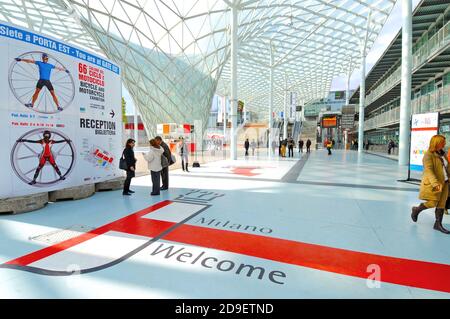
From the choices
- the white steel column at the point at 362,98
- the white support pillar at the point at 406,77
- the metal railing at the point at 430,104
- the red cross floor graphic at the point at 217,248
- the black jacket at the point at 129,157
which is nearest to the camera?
the red cross floor graphic at the point at 217,248


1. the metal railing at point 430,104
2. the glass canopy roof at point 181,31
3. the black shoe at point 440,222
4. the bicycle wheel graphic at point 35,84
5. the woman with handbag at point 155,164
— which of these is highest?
the glass canopy roof at point 181,31

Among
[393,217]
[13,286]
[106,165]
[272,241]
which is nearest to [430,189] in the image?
[393,217]

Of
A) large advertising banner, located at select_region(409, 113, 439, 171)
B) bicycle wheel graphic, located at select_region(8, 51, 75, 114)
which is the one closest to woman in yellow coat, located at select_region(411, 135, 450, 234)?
large advertising banner, located at select_region(409, 113, 439, 171)

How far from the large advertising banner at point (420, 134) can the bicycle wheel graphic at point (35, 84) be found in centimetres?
1178

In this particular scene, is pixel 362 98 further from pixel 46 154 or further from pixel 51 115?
pixel 46 154

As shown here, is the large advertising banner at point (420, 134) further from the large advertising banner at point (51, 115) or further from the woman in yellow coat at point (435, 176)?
the large advertising banner at point (51, 115)

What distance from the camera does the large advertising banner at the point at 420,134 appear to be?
8.63 meters

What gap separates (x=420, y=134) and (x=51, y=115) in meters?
12.2

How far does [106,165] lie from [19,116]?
2.90 m

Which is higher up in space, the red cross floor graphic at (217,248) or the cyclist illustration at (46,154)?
the cyclist illustration at (46,154)

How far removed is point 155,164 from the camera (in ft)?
24.6

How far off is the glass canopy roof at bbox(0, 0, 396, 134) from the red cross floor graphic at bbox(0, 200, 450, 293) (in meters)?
18.9

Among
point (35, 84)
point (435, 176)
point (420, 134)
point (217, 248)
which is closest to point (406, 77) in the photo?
point (420, 134)

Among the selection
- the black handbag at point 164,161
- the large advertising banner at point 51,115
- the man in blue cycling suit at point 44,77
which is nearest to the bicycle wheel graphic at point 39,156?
the large advertising banner at point 51,115
